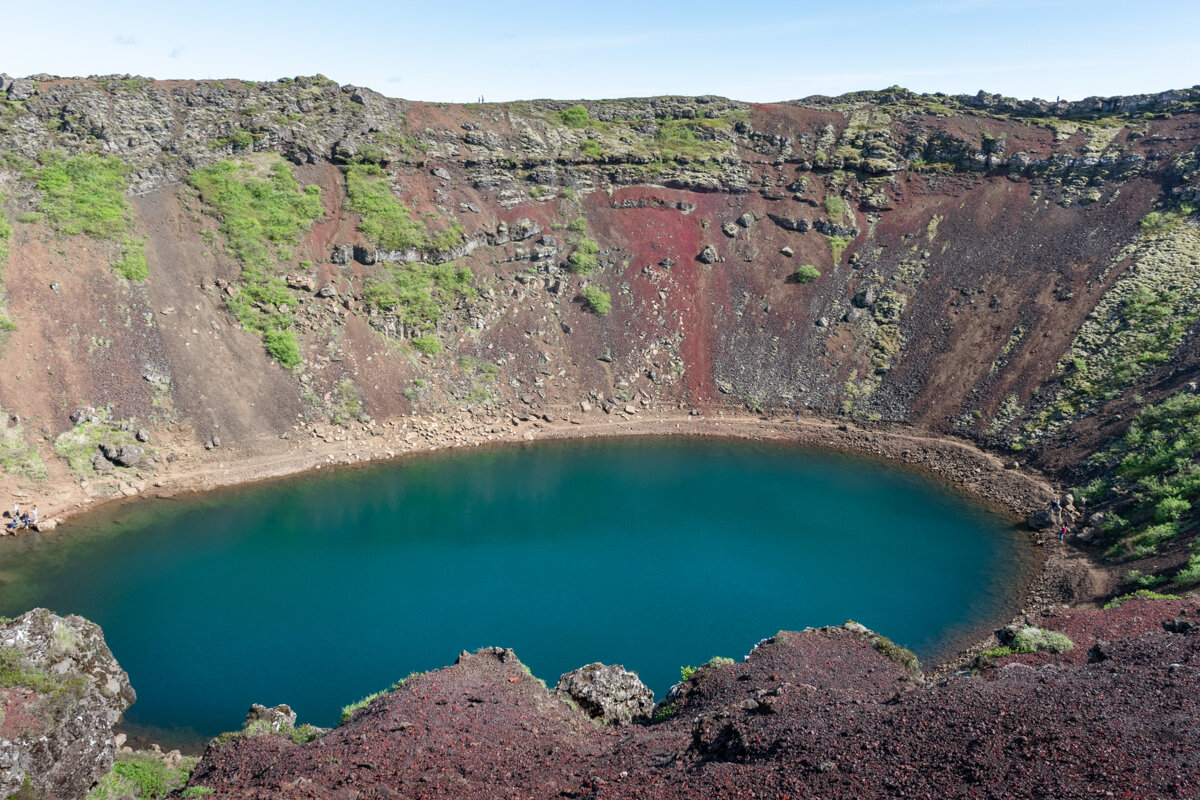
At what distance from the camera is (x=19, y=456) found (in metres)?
42.1

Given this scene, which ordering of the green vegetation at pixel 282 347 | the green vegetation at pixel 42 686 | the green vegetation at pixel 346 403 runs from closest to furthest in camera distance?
1. the green vegetation at pixel 42 686
2. the green vegetation at pixel 346 403
3. the green vegetation at pixel 282 347

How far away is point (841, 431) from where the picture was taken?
186 feet

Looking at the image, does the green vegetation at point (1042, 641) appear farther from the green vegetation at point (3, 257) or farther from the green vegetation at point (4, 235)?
the green vegetation at point (4, 235)

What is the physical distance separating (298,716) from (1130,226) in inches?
2698

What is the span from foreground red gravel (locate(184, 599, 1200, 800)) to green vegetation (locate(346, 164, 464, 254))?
45.1m

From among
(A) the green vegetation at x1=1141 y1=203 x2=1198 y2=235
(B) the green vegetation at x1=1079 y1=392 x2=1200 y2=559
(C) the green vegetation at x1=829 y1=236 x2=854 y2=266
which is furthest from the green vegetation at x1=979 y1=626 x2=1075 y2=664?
(A) the green vegetation at x1=1141 y1=203 x2=1198 y2=235

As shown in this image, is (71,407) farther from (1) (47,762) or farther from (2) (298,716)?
(1) (47,762)

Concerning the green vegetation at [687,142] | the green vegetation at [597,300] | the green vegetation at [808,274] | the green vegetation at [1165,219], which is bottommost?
the green vegetation at [597,300]

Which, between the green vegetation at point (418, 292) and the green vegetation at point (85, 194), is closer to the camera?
the green vegetation at point (85, 194)

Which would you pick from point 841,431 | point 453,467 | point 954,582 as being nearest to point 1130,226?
point 841,431

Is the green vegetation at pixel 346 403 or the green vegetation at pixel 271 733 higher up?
the green vegetation at pixel 346 403

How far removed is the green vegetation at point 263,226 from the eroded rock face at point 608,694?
122 feet

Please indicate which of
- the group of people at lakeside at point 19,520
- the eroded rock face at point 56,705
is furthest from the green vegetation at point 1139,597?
the group of people at lakeside at point 19,520

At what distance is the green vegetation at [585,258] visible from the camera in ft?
213
